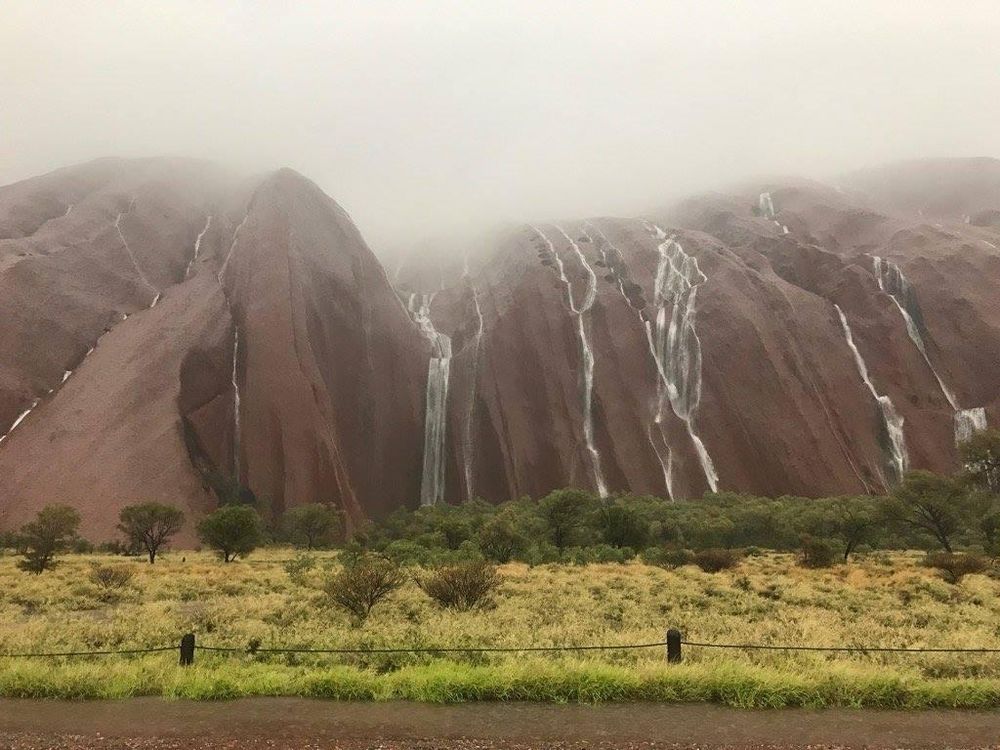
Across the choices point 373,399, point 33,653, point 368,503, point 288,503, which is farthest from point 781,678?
point 373,399

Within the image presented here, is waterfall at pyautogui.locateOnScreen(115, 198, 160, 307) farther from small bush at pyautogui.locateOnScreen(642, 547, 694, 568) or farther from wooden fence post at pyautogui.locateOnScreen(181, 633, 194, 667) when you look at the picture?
wooden fence post at pyautogui.locateOnScreen(181, 633, 194, 667)

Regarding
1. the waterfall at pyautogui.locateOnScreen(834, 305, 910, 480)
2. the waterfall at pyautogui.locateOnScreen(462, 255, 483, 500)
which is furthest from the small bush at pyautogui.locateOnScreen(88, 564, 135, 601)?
the waterfall at pyautogui.locateOnScreen(834, 305, 910, 480)

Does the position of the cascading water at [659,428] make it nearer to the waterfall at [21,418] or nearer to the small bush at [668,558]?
the small bush at [668,558]

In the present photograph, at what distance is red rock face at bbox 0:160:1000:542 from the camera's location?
179ft

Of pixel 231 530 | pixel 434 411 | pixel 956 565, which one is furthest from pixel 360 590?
pixel 434 411

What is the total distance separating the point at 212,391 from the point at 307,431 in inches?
367

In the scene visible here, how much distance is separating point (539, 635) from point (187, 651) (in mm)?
6122

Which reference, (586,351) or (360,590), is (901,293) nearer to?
(586,351)

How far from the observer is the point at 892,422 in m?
64.1

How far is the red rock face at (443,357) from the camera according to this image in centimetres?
5453

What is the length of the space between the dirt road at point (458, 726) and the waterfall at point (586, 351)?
54187 mm

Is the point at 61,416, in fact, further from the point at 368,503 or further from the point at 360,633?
the point at 360,633

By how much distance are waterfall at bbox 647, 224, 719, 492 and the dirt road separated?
56.3 m

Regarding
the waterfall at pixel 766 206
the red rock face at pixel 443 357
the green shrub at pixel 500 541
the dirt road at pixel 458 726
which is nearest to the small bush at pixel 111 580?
the dirt road at pixel 458 726
